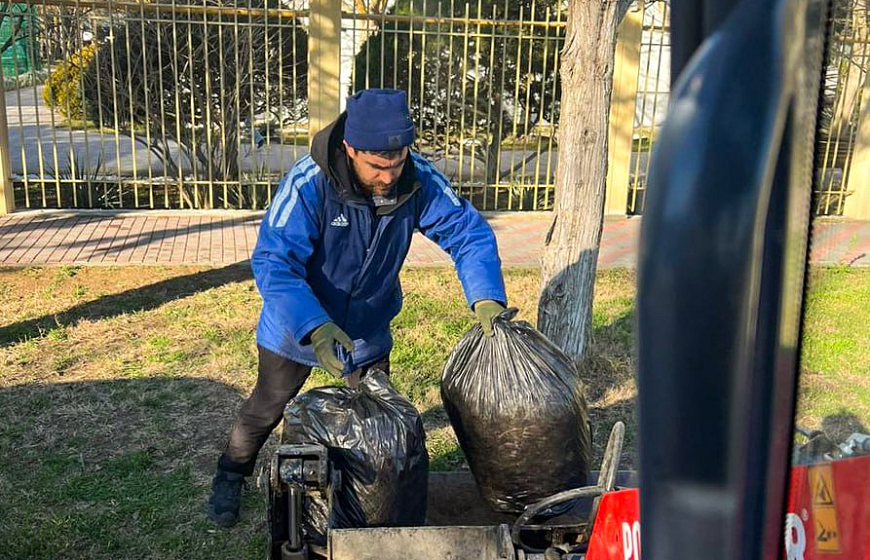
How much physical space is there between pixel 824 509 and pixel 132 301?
6033 millimetres

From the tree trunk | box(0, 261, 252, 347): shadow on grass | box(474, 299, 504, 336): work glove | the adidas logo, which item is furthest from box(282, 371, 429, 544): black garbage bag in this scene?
box(0, 261, 252, 347): shadow on grass

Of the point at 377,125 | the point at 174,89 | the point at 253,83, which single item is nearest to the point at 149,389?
the point at 377,125

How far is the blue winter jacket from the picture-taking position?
2943 mm

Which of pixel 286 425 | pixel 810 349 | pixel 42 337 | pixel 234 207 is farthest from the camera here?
pixel 234 207

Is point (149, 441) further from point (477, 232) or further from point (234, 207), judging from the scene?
point (234, 207)

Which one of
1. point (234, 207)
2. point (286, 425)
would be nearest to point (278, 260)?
point (286, 425)

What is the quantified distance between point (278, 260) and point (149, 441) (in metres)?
1.74

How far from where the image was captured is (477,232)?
326 cm

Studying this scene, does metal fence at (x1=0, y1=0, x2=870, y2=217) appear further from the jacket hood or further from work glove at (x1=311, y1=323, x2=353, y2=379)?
work glove at (x1=311, y1=323, x2=353, y2=379)

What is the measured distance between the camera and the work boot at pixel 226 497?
11.3 feet

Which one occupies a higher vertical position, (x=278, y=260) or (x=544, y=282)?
(x=278, y=260)

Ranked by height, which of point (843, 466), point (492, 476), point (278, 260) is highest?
point (843, 466)

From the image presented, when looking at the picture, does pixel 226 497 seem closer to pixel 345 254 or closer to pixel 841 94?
pixel 345 254

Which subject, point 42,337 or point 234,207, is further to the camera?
point 234,207
